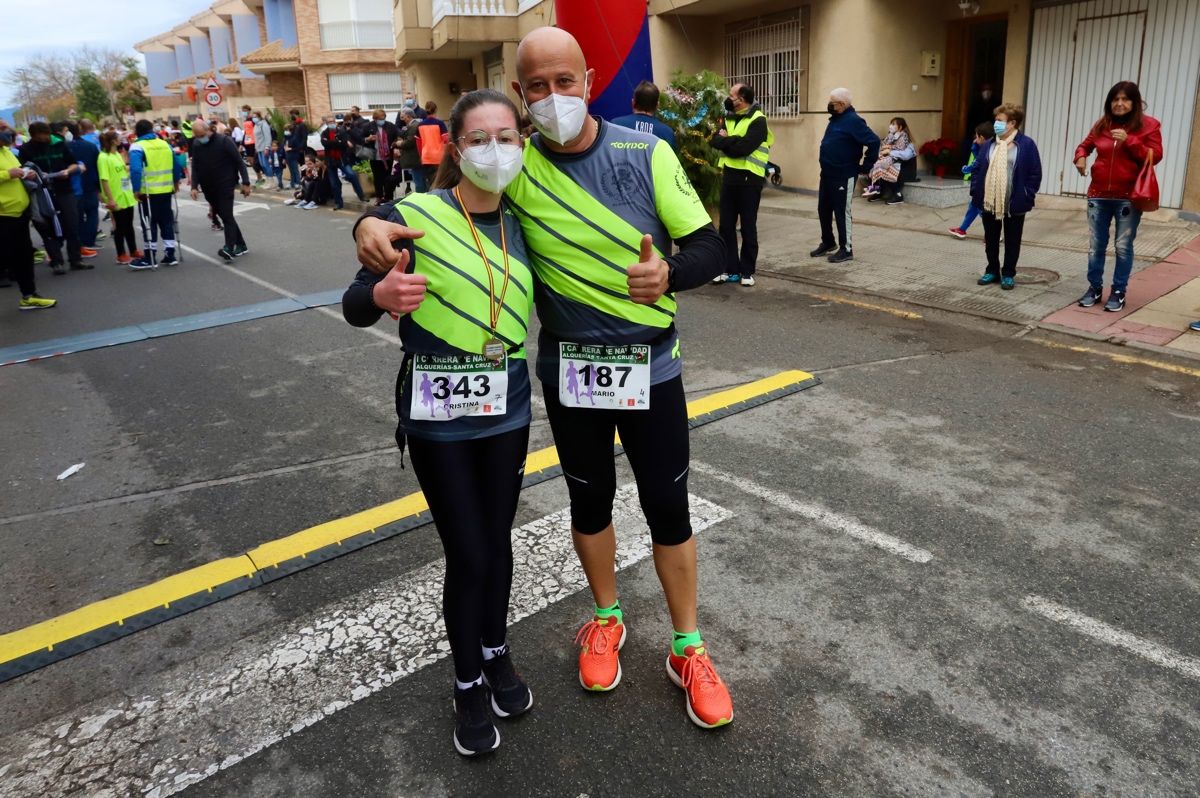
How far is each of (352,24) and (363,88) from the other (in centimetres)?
262

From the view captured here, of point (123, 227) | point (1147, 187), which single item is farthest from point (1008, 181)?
point (123, 227)

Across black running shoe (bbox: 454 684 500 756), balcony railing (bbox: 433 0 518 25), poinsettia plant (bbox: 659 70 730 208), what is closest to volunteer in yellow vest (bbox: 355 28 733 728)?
black running shoe (bbox: 454 684 500 756)

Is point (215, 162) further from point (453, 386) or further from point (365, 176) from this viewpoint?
point (453, 386)

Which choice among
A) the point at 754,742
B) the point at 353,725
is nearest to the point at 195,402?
the point at 353,725

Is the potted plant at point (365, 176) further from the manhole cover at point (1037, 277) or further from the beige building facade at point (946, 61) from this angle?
the manhole cover at point (1037, 277)

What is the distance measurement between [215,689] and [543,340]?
1.69 m

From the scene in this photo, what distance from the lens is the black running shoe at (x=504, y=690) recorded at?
284cm

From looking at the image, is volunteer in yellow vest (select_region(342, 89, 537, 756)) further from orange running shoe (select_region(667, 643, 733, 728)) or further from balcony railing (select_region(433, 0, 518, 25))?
balcony railing (select_region(433, 0, 518, 25))

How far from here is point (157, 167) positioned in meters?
11.5

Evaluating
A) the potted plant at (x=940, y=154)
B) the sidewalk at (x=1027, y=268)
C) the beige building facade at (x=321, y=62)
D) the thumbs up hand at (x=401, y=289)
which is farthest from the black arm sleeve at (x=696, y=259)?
the beige building facade at (x=321, y=62)

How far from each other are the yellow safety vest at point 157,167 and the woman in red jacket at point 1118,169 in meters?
10.6

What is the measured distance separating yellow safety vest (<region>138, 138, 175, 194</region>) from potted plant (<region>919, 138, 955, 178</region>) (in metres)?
11.4

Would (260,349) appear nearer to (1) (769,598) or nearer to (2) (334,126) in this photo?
(1) (769,598)

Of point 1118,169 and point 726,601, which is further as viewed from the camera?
point 1118,169
